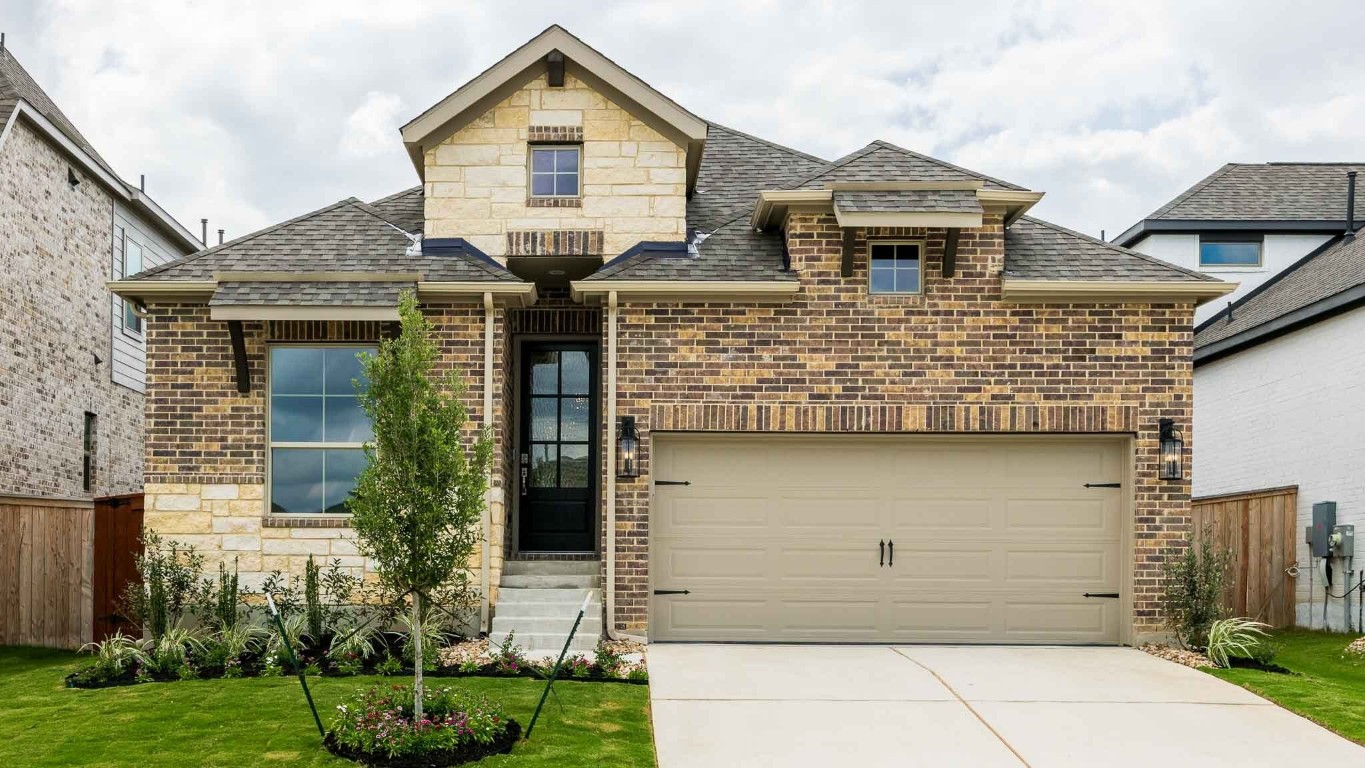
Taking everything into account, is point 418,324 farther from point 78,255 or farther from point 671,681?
point 78,255

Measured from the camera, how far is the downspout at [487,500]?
11.8 meters

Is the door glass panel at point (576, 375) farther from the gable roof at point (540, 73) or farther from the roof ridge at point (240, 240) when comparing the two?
the roof ridge at point (240, 240)

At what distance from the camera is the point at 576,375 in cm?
1340

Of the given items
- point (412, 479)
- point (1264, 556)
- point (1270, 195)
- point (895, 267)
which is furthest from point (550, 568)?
point (1270, 195)

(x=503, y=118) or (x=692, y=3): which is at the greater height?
(x=692, y=3)

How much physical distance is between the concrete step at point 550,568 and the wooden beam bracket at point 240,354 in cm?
307

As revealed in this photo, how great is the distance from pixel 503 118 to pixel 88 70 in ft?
40.7

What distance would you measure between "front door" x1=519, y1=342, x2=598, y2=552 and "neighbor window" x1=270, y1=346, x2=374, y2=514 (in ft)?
6.34

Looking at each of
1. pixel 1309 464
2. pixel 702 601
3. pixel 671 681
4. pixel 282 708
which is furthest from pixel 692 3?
pixel 1309 464

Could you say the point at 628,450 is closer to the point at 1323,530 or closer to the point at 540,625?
the point at 540,625

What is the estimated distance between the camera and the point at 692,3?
1317cm

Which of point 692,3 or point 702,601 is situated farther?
point 692,3

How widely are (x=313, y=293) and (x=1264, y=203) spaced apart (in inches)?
649

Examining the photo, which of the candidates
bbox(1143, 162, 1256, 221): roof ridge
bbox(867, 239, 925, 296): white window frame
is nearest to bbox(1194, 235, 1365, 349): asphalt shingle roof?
bbox(1143, 162, 1256, 221): roof ridge
